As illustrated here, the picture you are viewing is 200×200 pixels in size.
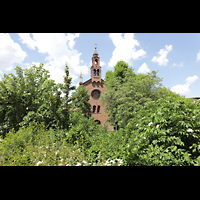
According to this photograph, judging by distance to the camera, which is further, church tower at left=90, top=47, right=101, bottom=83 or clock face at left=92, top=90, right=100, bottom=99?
clock face at left=92, top=90, right=100, bottom=99

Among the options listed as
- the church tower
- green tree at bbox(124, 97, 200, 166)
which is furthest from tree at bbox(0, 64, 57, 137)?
the church tower

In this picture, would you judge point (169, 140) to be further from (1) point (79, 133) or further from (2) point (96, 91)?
(2) point (96, 91)

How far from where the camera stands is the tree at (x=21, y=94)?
6.29m

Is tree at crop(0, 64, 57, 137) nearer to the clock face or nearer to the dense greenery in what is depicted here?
the dense greenery

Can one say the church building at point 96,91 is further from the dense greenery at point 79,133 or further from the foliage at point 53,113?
the foliage at point 53,113

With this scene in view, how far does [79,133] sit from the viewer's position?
5.00 metres

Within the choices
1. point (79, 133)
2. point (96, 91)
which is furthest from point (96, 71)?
point (79, 133)

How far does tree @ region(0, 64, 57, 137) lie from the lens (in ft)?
20.6

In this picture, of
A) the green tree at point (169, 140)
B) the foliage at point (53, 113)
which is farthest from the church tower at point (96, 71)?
the green tree at point (169, 140)

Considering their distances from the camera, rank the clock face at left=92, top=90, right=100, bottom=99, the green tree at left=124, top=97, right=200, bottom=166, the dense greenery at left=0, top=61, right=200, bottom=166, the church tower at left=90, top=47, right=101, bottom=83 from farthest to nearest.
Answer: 1. the clock face at left=92, top=90, right=100, bottom=99
2. the church tower at left=90, top=47, right=101, bottom=83
3. the dense greenery at left=0, top=61, right=200, bottom=166
4. the green tree at left=124, top=97, right=200, bottom=166
